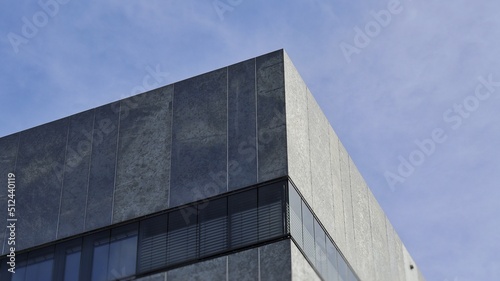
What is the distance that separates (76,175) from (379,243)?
1108cm

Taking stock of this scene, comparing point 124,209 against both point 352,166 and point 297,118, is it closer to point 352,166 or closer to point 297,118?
point 297,118

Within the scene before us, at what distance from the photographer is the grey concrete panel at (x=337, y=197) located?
34.2 metres

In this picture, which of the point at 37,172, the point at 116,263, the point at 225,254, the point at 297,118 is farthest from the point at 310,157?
the point at 37,172

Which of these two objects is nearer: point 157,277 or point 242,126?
point 157,277

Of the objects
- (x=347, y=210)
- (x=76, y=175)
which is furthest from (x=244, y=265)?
(x=76, y=175)

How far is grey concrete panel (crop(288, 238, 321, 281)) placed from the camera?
29891 mm

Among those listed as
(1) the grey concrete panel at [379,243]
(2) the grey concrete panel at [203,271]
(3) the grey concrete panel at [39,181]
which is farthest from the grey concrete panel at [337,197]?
→ (3) the grey concrete panel at [39,181]

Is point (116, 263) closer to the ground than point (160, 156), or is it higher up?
closer to the ground

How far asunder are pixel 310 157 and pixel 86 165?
7.08 meters

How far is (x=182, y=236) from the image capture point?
31891 mm

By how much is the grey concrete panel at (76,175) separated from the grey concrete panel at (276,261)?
6337 millimetres

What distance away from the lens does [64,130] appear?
3562 cm

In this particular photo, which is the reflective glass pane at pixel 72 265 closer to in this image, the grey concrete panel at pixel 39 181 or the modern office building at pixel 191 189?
the modern office building at pixel 191 189

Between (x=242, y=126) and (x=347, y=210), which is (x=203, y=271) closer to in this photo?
(x=242, y=126)
